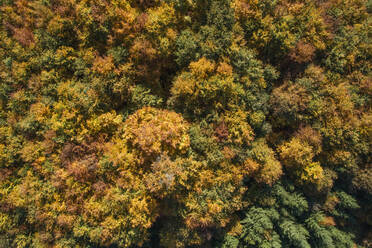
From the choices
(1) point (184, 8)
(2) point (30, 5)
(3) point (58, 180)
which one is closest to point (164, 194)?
(3) point (58, 180)

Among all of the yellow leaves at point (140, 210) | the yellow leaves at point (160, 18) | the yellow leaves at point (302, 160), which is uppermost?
the yellow leaves at point (160, 18)

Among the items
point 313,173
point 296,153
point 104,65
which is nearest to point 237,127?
point 296,153

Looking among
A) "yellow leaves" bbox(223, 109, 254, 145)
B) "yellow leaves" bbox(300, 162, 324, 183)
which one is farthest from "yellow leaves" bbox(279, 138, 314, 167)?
"yellow leaves" bbox(223, 109, 254, 145)

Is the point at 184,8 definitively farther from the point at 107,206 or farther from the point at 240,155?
the point at 107,206

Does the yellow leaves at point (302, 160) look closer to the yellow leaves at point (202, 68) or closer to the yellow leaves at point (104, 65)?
the yellow leaves at point (202, 68)

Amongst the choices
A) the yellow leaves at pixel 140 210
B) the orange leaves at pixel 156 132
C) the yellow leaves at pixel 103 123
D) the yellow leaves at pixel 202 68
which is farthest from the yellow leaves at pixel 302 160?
the yellow leaves at pixel 103 123

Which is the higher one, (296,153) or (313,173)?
(296,153)

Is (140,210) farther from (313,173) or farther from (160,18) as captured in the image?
(313,173)

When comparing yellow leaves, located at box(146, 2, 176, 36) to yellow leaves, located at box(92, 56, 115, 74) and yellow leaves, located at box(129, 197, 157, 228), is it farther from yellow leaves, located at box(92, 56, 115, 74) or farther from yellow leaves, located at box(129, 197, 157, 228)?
yellow leaves, located at box(129, 197, 157, 228)

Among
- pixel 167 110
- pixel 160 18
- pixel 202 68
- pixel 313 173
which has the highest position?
pixel 160 18
